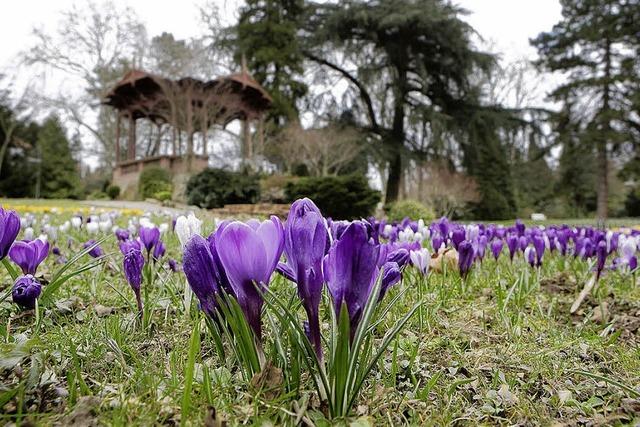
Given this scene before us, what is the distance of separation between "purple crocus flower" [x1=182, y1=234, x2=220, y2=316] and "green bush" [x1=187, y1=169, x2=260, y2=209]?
43.0ft

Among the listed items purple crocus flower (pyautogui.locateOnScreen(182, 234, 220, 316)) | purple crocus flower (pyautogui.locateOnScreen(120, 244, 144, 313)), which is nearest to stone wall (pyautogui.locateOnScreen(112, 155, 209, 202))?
purple crocus flower (pyautogui.locateOnScreen(120, 244, 144, 313))

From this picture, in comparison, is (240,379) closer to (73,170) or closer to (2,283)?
(2,283)

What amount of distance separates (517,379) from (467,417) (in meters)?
0.31

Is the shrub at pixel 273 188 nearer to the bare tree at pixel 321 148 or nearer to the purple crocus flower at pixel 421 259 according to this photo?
the bare tree at pixel 321 148

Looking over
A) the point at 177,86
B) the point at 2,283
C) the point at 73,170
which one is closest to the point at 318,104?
the point at 177,86

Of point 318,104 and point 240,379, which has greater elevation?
point 318,104

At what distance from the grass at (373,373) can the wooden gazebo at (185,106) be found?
55.0 feet

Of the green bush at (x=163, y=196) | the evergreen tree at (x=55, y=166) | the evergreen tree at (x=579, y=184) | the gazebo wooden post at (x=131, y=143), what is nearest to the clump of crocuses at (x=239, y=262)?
the green bush at (x=163, y=196)

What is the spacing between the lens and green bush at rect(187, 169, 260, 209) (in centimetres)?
1391

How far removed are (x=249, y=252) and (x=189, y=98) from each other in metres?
17.8

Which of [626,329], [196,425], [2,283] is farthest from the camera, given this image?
[2,283]

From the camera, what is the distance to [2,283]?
80.1 inches

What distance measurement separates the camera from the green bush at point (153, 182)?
17.4 m

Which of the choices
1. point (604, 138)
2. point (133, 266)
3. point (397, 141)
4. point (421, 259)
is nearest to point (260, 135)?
point (397, 141)
